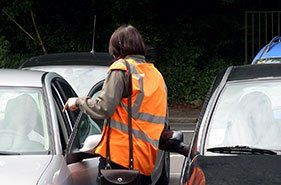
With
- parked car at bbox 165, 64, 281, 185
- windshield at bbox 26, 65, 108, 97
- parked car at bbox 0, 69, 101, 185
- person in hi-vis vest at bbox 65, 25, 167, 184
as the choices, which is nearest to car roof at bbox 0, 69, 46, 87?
parked car at bbox 0, 69, 101, 185

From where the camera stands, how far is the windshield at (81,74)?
890 centimetres

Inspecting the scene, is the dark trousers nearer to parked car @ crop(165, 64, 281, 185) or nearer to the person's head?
parked car @ crop(165, 64, 281, 185)

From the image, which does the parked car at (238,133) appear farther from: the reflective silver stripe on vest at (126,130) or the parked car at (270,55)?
the parked car at (270,55)

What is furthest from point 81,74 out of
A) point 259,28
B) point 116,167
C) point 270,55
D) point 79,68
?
point 259,28

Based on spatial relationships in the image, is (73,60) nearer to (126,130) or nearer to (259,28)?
(126,130)

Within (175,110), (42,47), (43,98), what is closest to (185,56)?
(175,110)

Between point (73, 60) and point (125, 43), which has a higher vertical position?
point (125, 43)

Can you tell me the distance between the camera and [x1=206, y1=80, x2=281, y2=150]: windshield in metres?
Answer: 4.81

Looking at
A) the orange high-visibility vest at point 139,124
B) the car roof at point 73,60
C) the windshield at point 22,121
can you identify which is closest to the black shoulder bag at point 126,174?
the orange high-visibility vest at point 139,124

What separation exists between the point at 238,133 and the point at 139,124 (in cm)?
69

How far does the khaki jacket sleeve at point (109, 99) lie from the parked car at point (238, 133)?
49cm

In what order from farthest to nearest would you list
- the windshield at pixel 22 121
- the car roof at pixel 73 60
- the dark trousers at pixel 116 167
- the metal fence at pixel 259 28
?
the metal fence at pixel 259 28
the car roof at pixel 73 60
the windshield at pixel 22 121
the dark trousers at pixel 116 167

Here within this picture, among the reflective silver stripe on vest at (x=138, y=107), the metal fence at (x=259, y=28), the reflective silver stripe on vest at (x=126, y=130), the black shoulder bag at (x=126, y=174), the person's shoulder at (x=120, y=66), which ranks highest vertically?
the person's shoulder at (x=120, y=66)

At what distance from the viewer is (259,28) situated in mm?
19328
